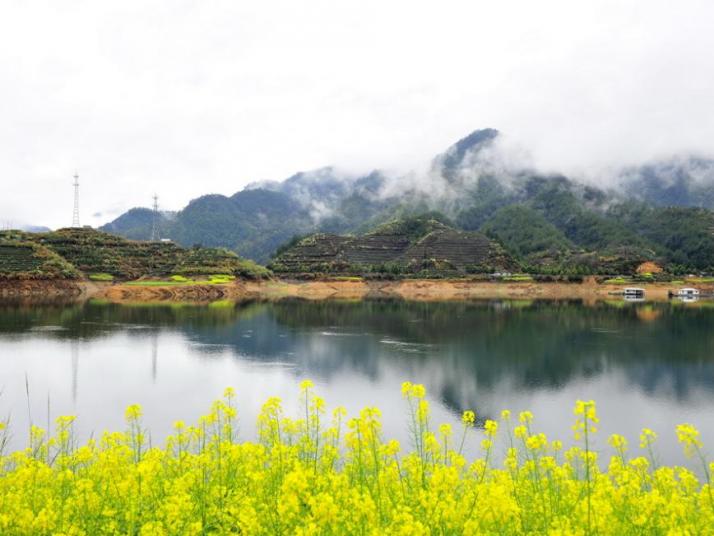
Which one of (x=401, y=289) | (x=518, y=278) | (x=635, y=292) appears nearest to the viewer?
(x=635, y=292)

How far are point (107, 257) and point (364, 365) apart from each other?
79.0 metres

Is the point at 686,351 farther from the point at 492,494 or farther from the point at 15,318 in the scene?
the point at 15,318

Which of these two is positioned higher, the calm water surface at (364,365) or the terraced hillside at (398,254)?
the terraced hillside at (398,254)

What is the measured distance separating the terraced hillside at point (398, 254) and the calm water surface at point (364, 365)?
56.0 m

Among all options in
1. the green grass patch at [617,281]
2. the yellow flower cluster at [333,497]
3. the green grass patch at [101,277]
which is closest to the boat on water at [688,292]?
the green grass patch at [617,281]

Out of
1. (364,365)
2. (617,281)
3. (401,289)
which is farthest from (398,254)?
(364,365)

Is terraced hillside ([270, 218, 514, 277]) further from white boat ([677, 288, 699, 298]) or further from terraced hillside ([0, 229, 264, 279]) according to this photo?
white boat ([677, 288, 699, 298])

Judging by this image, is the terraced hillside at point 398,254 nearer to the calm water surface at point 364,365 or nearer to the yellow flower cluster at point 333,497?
the calm water surface at point 364,365

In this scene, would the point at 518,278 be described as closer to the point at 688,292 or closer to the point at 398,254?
the point at 688,292

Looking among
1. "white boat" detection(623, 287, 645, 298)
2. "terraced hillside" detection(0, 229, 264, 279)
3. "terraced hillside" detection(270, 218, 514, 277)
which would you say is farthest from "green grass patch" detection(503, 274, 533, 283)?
"terraced hillside" detection(0, 229, 264, 279)

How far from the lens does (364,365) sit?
33375mm

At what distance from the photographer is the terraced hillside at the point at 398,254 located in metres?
117

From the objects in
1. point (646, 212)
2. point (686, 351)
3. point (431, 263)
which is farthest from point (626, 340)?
point (646, 212)

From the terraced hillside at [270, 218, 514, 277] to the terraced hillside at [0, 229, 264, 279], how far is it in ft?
58.3
